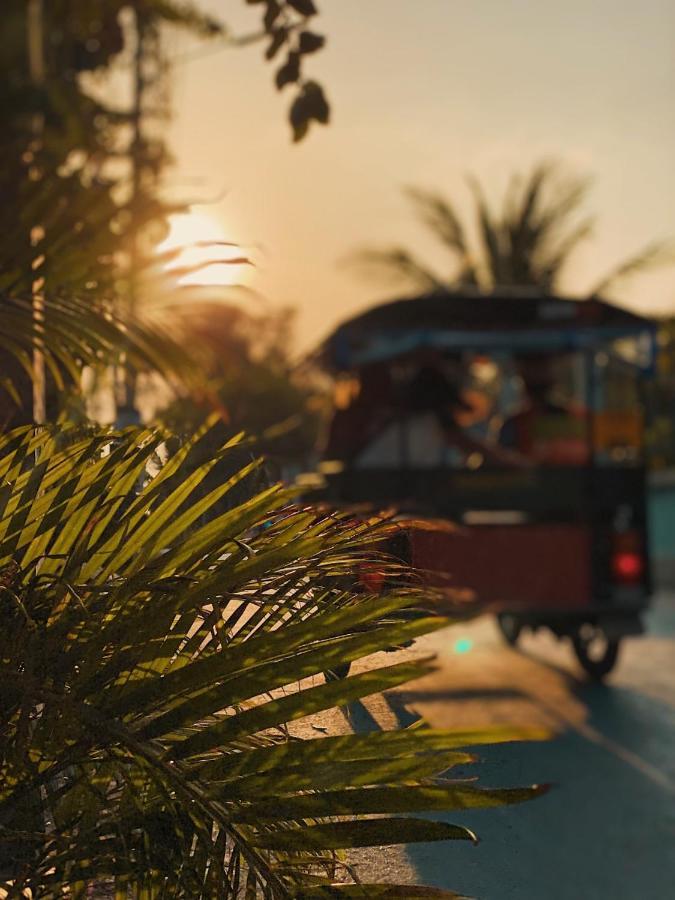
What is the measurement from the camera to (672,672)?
11492 mm

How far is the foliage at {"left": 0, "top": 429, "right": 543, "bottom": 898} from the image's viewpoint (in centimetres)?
185

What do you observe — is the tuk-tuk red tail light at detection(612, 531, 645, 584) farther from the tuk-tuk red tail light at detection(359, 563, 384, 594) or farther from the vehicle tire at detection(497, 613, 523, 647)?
the tuk-tuk red tail light at detection(359, 563, 384, 594)

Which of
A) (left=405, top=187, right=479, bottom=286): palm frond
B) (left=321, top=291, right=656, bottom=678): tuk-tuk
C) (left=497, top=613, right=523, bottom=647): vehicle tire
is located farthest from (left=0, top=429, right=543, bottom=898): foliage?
(left=405, top=187, right=479, bottom=286): palm frond

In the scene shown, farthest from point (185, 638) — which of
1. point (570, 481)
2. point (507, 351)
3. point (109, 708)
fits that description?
point (507, 351)

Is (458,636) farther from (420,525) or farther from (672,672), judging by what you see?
(420,525)

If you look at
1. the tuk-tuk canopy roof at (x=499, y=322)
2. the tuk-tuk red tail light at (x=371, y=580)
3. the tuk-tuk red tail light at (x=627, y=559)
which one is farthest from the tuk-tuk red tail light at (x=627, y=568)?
the tuk-tuk red tail light at (x=371, y=580)

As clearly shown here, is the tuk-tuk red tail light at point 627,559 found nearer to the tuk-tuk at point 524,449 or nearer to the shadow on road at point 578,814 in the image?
the tuk-tuk at point 524,449

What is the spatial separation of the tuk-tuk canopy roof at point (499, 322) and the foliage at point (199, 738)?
8.87 metres

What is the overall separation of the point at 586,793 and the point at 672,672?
14.4 ft

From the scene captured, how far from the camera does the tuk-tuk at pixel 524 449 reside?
33.8 ft

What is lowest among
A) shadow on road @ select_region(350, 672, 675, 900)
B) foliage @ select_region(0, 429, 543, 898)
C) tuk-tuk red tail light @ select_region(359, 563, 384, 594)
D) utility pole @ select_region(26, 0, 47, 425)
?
shadow on road @ select_region(350, 672, 675, 900)

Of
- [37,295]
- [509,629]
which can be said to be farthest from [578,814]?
[509,629]

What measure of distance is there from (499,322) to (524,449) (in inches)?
48.0

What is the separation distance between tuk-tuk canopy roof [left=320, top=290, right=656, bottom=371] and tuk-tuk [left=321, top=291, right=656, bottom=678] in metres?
0.01
